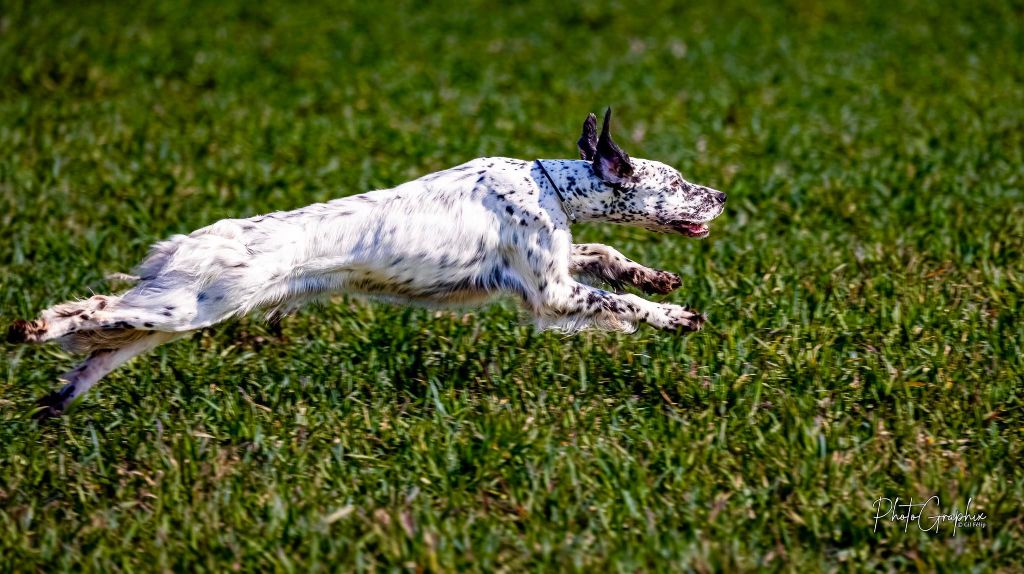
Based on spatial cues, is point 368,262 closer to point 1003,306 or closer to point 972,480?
point 972,480

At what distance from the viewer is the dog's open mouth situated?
506 cm

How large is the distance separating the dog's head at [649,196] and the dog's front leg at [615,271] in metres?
0.22

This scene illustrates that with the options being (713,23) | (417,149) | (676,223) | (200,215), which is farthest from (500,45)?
(676,223)

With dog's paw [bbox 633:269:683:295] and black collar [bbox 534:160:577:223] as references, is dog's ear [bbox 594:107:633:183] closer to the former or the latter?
black collar [bbox 534:160:577:223]

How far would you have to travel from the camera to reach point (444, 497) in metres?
4.04

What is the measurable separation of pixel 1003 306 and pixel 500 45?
6728 millimetres

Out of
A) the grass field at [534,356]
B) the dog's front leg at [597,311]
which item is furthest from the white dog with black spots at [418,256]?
the grass field at [534,356]

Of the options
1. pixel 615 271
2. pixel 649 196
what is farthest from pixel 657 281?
pixel 649 196

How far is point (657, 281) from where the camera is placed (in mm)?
5195

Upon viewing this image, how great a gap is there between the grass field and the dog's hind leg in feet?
0.25

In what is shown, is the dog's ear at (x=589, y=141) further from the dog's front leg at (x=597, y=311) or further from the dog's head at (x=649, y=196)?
the dog's front leg at (x=597, y=311)

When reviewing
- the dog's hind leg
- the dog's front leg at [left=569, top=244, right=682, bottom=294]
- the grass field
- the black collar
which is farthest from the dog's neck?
the dog's hind leg

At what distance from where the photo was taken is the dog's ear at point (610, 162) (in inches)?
187

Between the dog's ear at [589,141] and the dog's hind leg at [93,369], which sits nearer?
the dog's hind leg at [93,369]
